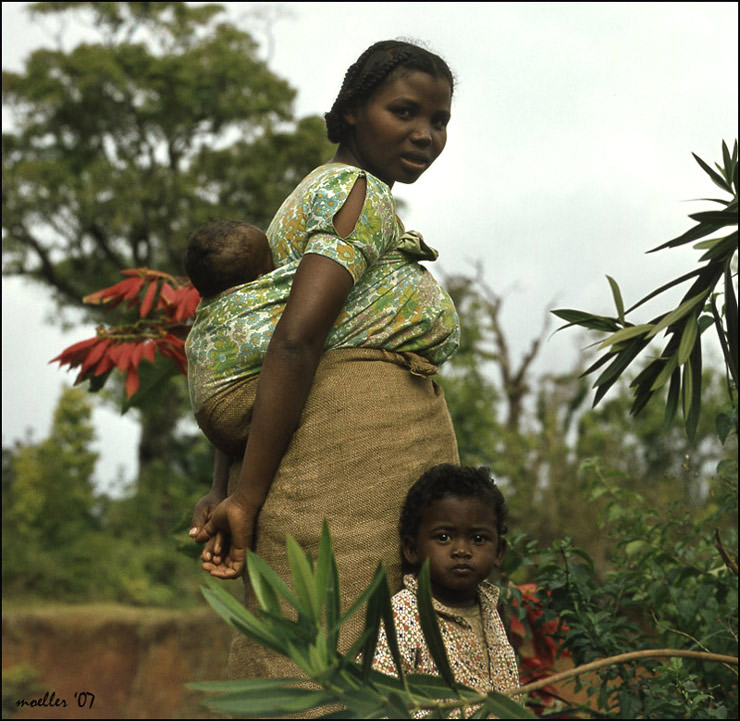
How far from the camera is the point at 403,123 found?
7.07 ft

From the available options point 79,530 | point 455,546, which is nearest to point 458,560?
point 455,546

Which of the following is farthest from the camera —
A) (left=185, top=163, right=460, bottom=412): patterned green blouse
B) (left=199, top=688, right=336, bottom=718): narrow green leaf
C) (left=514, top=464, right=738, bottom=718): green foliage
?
(left=514, top=464, right=738, bottom=718): green foliage

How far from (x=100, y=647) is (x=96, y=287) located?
7.15m

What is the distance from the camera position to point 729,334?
5.75ft

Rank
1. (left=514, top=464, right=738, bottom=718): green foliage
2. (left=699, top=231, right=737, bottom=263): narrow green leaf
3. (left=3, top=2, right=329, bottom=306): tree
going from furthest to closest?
1. (left=3, top=2, right=329, bottom=306): tree
2. (left=514, top=464, right=738, bottom=718): green foliage
3. (left=699, top=231, right=737, bottom=263): narrow green leaf

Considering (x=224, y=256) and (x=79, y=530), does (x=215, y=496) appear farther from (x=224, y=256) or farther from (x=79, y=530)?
(x=79, y=530)

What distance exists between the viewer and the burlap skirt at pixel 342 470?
1992 mm

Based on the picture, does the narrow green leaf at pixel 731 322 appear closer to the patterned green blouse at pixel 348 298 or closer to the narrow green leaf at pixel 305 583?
the patterned green blouse at pixel 348 298

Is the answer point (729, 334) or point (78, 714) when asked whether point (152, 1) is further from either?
point (729, 334)

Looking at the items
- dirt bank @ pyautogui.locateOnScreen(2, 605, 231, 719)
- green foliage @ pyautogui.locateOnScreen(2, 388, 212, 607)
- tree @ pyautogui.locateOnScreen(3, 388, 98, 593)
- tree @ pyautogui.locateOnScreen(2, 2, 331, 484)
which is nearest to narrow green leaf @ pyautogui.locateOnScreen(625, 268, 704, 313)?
dirt bank @ pyautogui.locateOnScreen(2, 605, 231, 719)

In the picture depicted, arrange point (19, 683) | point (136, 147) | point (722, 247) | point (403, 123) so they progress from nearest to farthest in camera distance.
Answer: point (722, 247)
point (403, 123)
point (19, 683)
point (136, 147)

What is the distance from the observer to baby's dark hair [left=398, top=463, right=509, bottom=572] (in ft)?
6.72

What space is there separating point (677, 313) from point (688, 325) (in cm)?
3

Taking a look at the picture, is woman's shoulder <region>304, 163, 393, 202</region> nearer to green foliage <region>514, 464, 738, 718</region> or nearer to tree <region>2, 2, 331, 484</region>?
green foliage <region>514, 464, 738, 718</region>
